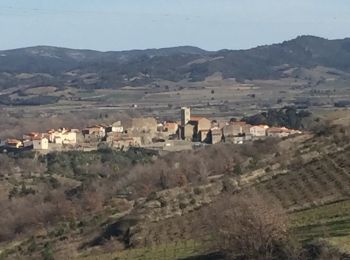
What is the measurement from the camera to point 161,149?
48.9 metres

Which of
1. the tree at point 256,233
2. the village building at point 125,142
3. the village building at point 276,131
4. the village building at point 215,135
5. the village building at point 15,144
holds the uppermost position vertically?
the tree at point 256,233

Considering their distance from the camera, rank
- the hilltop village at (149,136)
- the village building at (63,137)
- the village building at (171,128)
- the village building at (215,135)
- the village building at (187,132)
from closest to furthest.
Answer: the village building at (215,135), the hilltop village at (149,136), the village building at (187,132), the village building at (63,137), the village building at (171,128)

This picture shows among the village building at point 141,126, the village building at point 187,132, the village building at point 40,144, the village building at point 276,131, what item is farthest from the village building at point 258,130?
the village building at point 40,144

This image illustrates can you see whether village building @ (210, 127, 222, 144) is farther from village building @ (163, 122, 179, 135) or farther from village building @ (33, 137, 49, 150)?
village building @ (33, 137, 49, 150)

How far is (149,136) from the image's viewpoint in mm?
55625

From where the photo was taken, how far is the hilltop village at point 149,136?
5082cm

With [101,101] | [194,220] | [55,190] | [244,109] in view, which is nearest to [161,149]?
[55,190]

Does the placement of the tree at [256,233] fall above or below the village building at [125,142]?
above

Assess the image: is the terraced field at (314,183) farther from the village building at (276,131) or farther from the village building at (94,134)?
the village building at (94,134)

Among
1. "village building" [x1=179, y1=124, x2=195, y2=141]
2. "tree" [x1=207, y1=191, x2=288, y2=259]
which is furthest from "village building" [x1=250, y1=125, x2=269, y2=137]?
"tree" [x1=207, y1=191, x2=288, y2=259]

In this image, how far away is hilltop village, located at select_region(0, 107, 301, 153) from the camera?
50816 millimetres

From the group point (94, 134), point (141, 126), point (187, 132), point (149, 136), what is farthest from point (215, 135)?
point (94, 134)

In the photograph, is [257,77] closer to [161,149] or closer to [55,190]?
[161,149]

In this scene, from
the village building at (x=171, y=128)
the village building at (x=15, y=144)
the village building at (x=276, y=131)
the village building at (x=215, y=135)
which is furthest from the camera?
the village building at (x=171, y=128)
